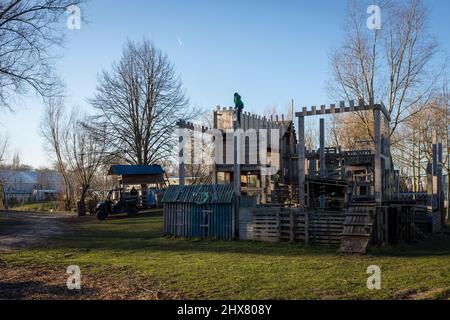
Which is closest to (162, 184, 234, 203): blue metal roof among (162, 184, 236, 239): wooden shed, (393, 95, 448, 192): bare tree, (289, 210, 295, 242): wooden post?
(162, 184, 236, 239): wooden shed

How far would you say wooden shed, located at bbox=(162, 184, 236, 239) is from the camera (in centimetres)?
1828

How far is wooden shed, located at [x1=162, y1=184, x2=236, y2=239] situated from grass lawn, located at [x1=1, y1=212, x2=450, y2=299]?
79 centimetres

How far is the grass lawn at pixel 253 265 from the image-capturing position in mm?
8750

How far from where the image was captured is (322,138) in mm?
20859

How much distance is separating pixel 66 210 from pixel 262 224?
3059 cm

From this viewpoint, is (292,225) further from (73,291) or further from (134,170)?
(134,170)

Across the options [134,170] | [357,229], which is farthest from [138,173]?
[357,229]

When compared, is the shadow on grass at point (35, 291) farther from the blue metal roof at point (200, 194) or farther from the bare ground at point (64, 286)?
the blue metal roof at point (200, 194)

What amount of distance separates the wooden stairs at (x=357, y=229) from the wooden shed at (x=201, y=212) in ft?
15.9

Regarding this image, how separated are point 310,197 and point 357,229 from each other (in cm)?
516

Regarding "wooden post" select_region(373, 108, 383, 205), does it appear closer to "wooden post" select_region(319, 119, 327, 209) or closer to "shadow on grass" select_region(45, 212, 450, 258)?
"shadow on grass" select_region(45, 212, 450, 258)

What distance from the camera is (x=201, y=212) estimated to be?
18766 millimetres
